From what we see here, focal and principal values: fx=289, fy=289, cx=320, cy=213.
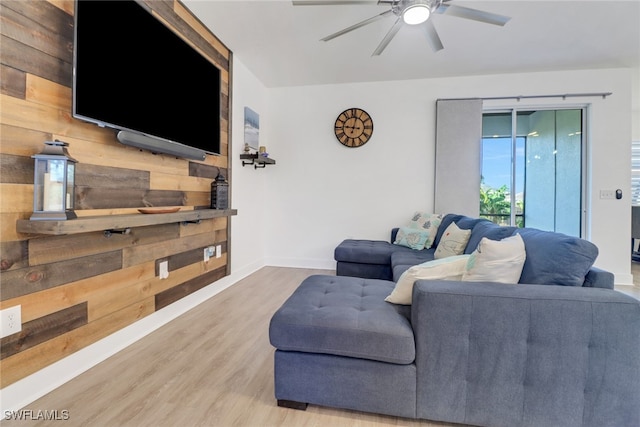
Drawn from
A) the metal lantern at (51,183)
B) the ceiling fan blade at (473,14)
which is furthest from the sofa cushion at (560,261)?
the metal lantern at (51,183)

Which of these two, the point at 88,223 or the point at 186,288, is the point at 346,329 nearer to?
the point at 88,223

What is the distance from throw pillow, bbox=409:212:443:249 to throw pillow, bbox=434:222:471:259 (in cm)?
53

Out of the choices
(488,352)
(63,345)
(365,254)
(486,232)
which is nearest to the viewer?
(488,352)

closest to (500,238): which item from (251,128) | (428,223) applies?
(428,223)

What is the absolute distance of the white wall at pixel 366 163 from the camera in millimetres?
3602

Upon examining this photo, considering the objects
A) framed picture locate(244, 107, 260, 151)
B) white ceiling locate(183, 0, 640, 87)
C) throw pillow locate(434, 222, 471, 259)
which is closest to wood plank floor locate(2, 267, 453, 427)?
throw pillow locate(434, 222, 471, 259)

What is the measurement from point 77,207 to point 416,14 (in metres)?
2.49

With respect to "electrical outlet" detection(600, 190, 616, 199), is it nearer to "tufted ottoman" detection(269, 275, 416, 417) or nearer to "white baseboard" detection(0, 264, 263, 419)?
"tufted ottoman" detection(269, 275, 416, 417)

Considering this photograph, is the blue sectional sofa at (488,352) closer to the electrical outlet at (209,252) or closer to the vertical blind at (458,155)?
the electrical outlet at (209,252)

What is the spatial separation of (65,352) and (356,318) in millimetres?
1621

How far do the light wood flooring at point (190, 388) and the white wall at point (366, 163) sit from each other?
1.43 m

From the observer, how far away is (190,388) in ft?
5.08

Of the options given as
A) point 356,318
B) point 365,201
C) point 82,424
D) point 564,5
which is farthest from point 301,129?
point 82,424

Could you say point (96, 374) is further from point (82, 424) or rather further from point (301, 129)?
point (301, 129)
